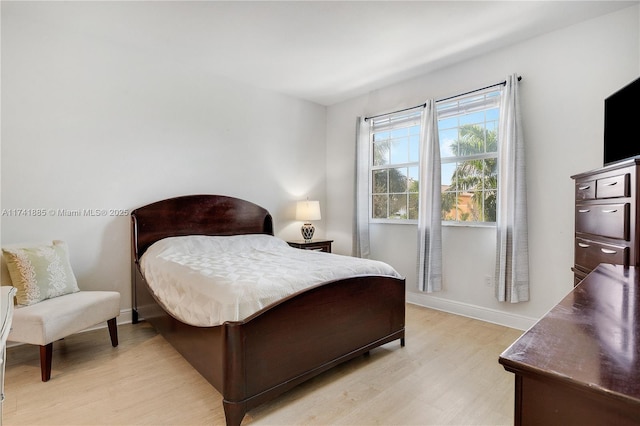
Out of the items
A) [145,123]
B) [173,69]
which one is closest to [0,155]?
[145,123]

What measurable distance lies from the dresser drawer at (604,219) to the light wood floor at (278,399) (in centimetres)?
107

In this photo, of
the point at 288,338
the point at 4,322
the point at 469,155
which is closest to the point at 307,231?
the point at 469,155

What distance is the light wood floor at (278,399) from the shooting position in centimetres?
175

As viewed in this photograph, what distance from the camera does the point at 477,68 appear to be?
11.0ft

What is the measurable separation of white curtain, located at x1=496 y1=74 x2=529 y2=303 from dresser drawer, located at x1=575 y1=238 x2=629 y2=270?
60 cm

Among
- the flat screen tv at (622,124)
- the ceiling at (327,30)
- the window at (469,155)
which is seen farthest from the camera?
the window at (469,155)

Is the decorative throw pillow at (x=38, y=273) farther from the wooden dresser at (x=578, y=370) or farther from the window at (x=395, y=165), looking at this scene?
the window at (x=395, y=165)

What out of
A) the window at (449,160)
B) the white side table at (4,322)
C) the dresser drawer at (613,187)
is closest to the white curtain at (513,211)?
the window at (449,160)

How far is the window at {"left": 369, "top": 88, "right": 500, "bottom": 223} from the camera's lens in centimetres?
334

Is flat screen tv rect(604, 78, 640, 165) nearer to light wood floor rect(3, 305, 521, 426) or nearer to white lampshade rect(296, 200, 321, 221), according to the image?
light wood floor rect(3, 305, 521, 426)

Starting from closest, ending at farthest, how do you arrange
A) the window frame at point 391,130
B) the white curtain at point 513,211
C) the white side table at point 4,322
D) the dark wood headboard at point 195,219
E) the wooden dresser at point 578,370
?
the wooden dresser at point 578,370 → the white side table at point 4,322 → the white curtain at point 513,211 → the dark wood headboard at point 195,219 → the window frame at point 391,130

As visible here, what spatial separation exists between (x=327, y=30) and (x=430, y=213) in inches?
80.3

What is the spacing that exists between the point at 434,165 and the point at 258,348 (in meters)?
2.67

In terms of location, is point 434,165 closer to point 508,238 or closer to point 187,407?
point 508,238
